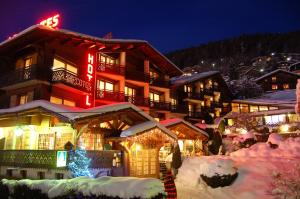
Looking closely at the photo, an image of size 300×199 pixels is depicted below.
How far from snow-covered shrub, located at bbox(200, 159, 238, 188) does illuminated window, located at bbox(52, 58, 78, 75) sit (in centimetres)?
1600

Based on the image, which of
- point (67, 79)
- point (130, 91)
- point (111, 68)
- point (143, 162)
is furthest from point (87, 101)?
point (143, 162)

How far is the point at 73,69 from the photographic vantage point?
30.8 meters

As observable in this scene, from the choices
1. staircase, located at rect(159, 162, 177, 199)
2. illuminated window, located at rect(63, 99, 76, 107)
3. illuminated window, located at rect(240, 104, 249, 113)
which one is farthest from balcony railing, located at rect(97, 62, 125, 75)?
illuminated window, located at rect(240, 104, 249, 113)

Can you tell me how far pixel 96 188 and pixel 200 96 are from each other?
4345 centimetres

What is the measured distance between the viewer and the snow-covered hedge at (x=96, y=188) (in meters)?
10.9

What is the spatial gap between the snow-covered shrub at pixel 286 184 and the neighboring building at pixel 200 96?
26324 mm

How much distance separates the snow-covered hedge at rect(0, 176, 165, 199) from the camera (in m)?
10.9

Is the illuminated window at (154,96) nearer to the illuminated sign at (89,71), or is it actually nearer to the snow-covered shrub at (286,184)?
the illuminated sign at (89,71)

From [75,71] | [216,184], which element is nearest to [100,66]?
[75,71]

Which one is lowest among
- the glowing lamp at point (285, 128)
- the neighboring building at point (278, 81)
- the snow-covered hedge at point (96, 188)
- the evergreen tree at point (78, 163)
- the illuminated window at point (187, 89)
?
the snow-covered hedge at point (96, 188)

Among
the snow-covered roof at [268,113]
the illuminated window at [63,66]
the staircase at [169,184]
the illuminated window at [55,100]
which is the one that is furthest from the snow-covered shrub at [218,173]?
the snow-covered roof at [268,113]

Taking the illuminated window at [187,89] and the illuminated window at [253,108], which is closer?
the illuminated window at [187,89]

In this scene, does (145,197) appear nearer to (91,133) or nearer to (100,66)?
(91,133)

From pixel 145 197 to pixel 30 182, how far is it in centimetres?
726
